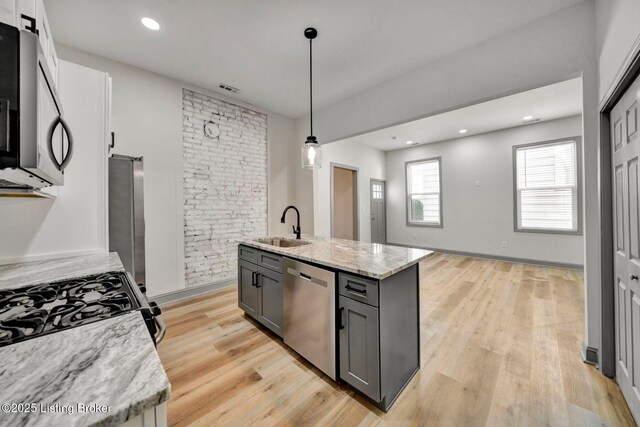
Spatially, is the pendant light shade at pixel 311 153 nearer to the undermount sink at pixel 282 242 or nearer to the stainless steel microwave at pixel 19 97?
the undermount sink at pixel 282 242

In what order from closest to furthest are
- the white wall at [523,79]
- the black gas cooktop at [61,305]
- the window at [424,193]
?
the black gas cooktop at [61,305] < the white wall at [523,79] < the window at [424,193]

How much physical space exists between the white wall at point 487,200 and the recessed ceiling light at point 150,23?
590cm

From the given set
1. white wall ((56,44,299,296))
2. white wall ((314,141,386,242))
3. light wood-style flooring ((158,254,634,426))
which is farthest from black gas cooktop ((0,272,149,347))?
white wall ((314,141,386,242))

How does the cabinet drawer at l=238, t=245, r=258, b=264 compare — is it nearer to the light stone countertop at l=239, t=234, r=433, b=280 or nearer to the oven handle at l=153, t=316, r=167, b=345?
the light stone countertop at l=239, t=234, r=433, b=280

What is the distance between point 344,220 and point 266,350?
166 inches

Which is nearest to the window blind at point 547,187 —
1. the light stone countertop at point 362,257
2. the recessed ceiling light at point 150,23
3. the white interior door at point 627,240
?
the white interior door at point 627,240

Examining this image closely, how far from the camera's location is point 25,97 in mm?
707

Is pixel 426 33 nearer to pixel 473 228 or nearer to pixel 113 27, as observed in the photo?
pixel 113 27

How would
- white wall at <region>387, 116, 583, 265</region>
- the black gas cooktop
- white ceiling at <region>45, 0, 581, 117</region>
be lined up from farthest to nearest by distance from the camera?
white wall at <region>387, 116, 583, 265</region> < white ceiling at <region>45, 0, 581, 117</region> < the black gas cooktop

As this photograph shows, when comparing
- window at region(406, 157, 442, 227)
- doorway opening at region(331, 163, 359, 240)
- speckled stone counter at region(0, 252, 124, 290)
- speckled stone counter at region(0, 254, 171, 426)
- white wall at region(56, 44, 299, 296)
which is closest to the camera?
speckled stone counter at region(0, 254, 171, 426)

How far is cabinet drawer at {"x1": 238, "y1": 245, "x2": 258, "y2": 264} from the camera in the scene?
255cm

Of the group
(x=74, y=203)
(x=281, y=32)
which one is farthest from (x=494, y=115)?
(x=74, y=203)

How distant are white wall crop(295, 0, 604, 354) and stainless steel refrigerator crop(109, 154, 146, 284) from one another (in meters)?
2.88

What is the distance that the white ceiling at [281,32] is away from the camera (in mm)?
2127
